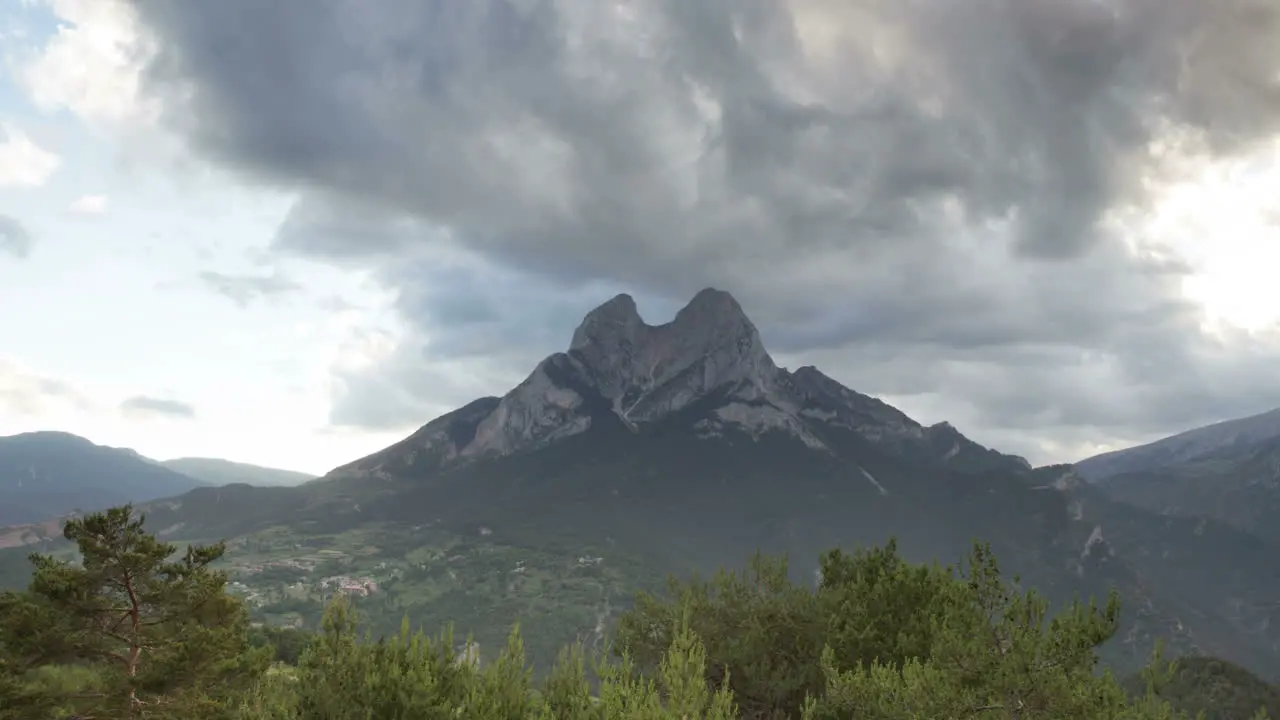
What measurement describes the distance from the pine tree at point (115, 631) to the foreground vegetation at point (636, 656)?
0.09 m

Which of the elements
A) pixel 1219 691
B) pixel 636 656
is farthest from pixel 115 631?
pixel 1219 691

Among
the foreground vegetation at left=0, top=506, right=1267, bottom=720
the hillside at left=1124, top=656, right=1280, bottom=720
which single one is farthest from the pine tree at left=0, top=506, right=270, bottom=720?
the hillside at left=1124, top=656, right=1280, bottom=720

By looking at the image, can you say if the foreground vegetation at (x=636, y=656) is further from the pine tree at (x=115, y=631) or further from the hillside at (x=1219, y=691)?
the hillside at (x=1219, y=691)

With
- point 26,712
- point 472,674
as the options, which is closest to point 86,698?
point 26,712

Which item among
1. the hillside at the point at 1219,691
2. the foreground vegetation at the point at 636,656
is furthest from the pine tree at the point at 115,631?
the hillside at the point at 1219,691

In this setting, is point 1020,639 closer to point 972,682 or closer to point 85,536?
point 972,682

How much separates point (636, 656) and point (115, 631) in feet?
88.5

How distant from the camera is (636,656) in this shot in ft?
141

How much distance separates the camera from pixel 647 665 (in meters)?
41.8

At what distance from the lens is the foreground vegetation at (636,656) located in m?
17.6

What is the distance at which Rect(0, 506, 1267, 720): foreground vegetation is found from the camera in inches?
695

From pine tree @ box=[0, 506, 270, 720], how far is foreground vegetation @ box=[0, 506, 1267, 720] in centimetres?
9

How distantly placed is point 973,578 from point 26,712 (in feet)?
122

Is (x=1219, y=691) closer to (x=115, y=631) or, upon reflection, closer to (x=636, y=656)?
(x=636, y=656)
